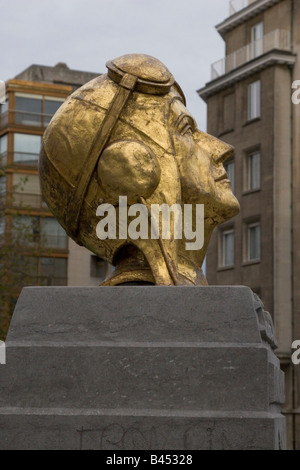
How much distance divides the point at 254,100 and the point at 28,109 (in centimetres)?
1369

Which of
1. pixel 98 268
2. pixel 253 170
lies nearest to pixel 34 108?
pixel 98 268

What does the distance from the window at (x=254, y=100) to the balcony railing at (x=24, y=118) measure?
1228 centimetres

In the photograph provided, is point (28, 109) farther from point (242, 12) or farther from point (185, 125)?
point (185, 125)

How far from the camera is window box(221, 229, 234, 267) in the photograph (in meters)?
39.3

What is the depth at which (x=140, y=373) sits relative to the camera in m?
8.00

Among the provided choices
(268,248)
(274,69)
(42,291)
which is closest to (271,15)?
(274,69)

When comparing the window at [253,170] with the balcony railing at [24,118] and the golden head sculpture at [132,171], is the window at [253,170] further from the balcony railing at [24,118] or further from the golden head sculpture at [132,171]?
the golden head sculpture at [132,171]

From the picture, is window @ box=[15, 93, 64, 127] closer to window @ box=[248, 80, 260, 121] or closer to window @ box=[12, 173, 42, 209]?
window @ box=[12, 173, 42, 209]

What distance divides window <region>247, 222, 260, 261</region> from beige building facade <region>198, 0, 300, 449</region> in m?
0.04

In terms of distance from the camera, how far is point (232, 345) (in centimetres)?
800

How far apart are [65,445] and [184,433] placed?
0.88 metres

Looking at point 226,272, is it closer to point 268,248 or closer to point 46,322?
point 268,248

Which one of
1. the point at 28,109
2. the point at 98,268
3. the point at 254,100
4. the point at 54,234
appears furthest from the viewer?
the point at 28,109

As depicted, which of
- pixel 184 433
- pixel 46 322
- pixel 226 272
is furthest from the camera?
pixel 226 272
